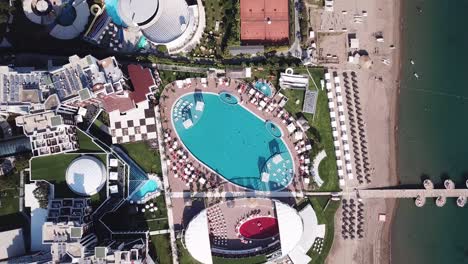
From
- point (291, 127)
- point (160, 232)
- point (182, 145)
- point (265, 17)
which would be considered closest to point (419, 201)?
point (291, 127)

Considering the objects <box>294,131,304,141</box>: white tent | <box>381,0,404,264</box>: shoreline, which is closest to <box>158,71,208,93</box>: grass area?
<box>294,131,304,141</box>: white tent

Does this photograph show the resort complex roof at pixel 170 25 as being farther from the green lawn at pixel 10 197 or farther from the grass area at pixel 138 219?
the green lawn at pixel 10 197

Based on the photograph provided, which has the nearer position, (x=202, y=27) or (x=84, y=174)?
(x=84, y=174)

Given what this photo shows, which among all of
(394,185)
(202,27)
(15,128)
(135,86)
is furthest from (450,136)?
(15,128)

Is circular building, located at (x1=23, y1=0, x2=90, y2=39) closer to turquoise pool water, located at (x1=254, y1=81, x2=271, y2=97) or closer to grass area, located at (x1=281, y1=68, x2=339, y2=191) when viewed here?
turquoise pool water, located at (x1=254, y1=81, x2=271, y2=97)

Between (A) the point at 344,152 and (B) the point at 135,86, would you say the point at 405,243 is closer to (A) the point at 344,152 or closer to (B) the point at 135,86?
(A) the point at 344,152

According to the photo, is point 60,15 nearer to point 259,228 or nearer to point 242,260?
point 259,228
